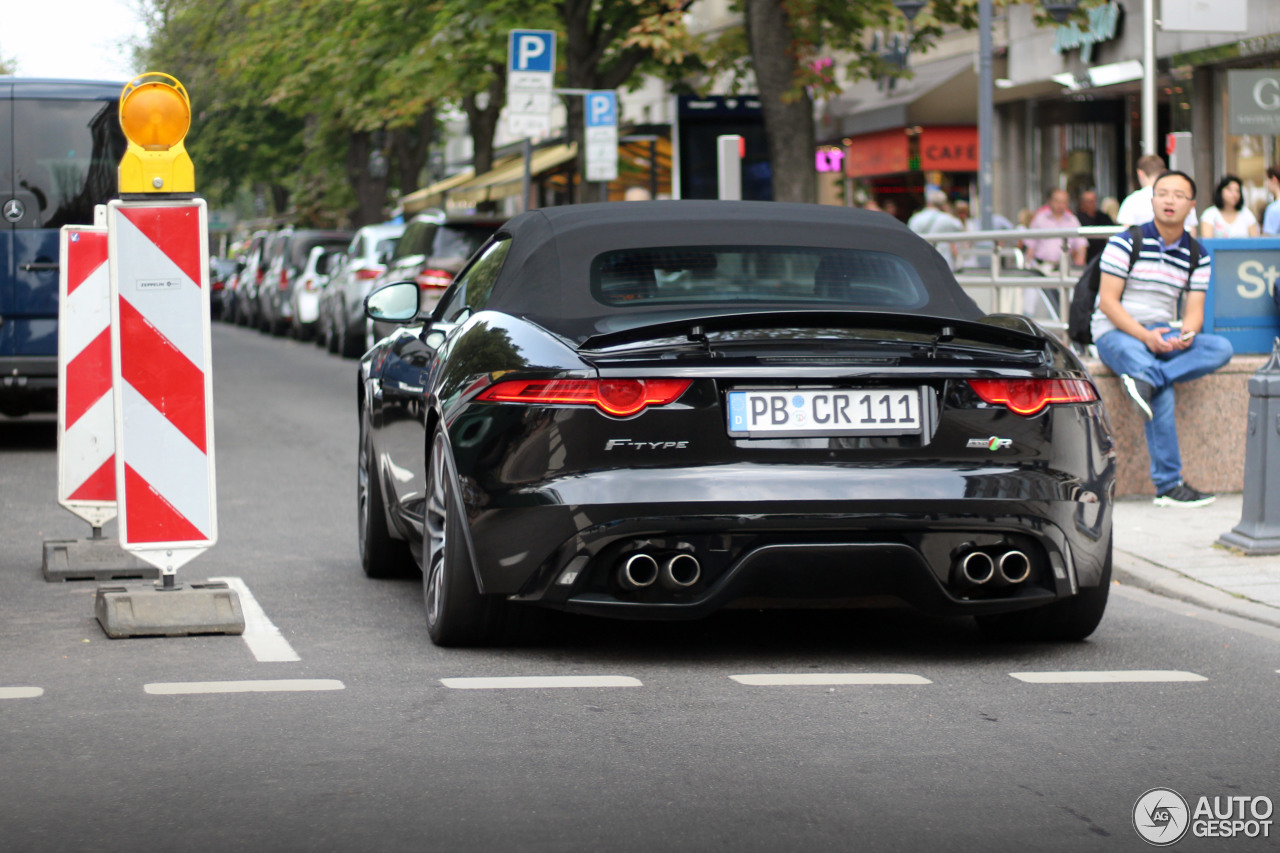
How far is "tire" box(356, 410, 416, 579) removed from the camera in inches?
320

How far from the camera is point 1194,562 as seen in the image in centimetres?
873

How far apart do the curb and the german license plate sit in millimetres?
1872

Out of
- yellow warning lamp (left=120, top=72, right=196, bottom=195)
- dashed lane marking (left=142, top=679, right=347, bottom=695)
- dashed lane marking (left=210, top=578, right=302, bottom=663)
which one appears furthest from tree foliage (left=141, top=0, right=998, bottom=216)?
dashed lane marking (left=142, top=679, right=347, bottom=695)

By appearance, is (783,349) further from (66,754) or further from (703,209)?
(66,754)

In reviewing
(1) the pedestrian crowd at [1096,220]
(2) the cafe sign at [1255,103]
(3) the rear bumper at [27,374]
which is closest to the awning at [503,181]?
(1) the pedestrian crowd at [1096,220]

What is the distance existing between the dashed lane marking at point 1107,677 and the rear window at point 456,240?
15451 mm

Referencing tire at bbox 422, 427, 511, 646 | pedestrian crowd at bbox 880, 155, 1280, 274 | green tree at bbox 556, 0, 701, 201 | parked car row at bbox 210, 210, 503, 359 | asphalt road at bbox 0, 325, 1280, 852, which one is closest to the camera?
asphalt road at bbox 0, 325, 1280, 852

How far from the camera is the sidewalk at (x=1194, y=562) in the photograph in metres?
7.88

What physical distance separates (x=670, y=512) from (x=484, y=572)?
2.03 ft

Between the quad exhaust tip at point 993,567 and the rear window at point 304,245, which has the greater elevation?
the rear window at point 304,245

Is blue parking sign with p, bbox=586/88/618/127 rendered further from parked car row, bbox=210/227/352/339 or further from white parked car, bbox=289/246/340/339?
white parked car, bbox=289/246/340/339

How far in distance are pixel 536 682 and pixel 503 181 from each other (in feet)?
118

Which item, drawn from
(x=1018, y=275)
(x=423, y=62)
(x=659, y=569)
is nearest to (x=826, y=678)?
(x=659, y=569)

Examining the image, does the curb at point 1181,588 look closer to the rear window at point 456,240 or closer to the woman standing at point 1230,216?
the woman standing at point 1230,216
